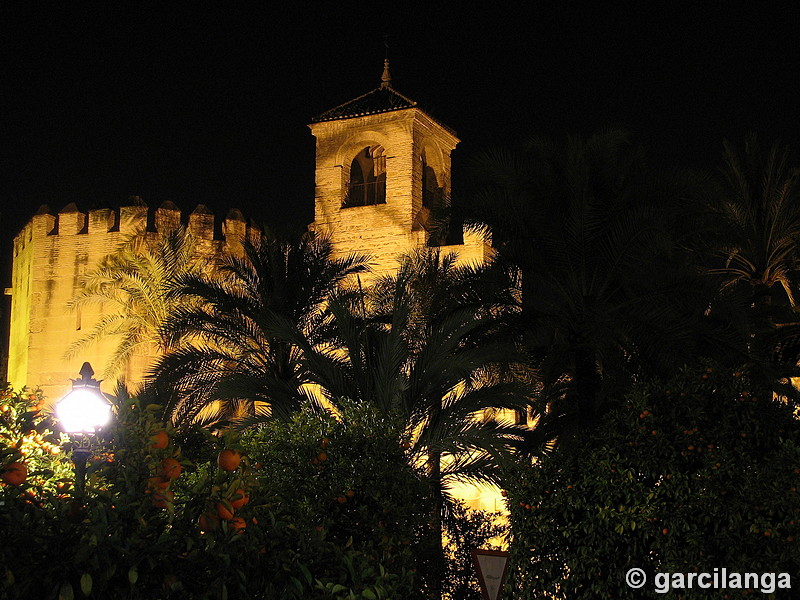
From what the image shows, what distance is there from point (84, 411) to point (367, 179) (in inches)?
613

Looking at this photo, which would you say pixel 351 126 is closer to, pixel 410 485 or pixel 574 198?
pixel 574 198

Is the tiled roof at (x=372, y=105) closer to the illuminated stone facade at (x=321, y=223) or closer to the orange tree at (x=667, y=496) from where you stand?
the illuminated stone facade at (x=321, y=223)

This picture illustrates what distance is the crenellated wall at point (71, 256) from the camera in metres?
19.9

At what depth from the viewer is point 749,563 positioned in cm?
774

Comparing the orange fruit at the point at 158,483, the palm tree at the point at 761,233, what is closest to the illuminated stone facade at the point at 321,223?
the palm tree at the point at 761,233

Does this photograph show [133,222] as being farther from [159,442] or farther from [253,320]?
[159,442]

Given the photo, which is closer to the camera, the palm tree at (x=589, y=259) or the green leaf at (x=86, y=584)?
the green leaf at (x=86, y=584)

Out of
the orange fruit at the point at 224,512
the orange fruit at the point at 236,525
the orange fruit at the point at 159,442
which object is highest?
the orange fruit at the point at 159,442

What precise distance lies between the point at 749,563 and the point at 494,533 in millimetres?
4952

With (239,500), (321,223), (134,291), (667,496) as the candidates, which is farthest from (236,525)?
(321,223)

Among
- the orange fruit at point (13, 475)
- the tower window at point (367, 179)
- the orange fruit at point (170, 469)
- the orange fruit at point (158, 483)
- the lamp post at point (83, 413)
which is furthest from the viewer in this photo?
the tower window at point (367, 179)

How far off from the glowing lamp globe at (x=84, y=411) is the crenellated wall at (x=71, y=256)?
13840 millimetres

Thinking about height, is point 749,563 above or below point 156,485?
below

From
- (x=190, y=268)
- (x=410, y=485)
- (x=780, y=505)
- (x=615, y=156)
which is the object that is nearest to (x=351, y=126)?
(x=190, y=268)
